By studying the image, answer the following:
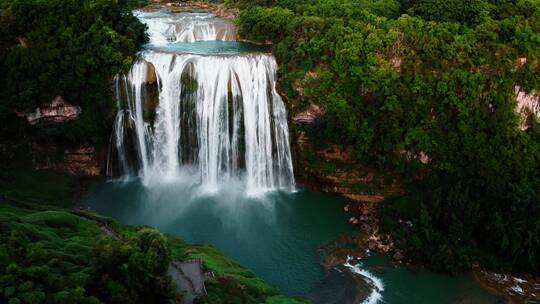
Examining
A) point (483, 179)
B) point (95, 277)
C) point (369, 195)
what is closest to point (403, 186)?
point (369, 195)

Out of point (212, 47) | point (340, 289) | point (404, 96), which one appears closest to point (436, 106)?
point (404, 96)

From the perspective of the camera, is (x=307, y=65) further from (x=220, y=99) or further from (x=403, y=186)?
(x=403, y=186)

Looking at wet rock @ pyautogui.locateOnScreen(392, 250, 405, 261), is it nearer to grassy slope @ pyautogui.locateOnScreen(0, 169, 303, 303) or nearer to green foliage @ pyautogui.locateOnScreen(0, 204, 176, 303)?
grassy slope @ pyautogui.locateOnScreen(0, 169, 303, 303)

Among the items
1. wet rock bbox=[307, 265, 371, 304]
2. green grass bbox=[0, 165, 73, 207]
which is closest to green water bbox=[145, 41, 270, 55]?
green grass bbox=[0, 165, 73, 207]

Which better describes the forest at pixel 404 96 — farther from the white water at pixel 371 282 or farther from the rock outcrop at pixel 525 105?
the white water at pixel 371 282

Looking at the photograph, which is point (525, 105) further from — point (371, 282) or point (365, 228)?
point (371, 282)

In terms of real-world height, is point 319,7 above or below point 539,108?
above

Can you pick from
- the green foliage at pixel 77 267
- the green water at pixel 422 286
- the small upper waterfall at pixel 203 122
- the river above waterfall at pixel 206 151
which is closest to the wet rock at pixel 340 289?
the green water at pixel 422 286
